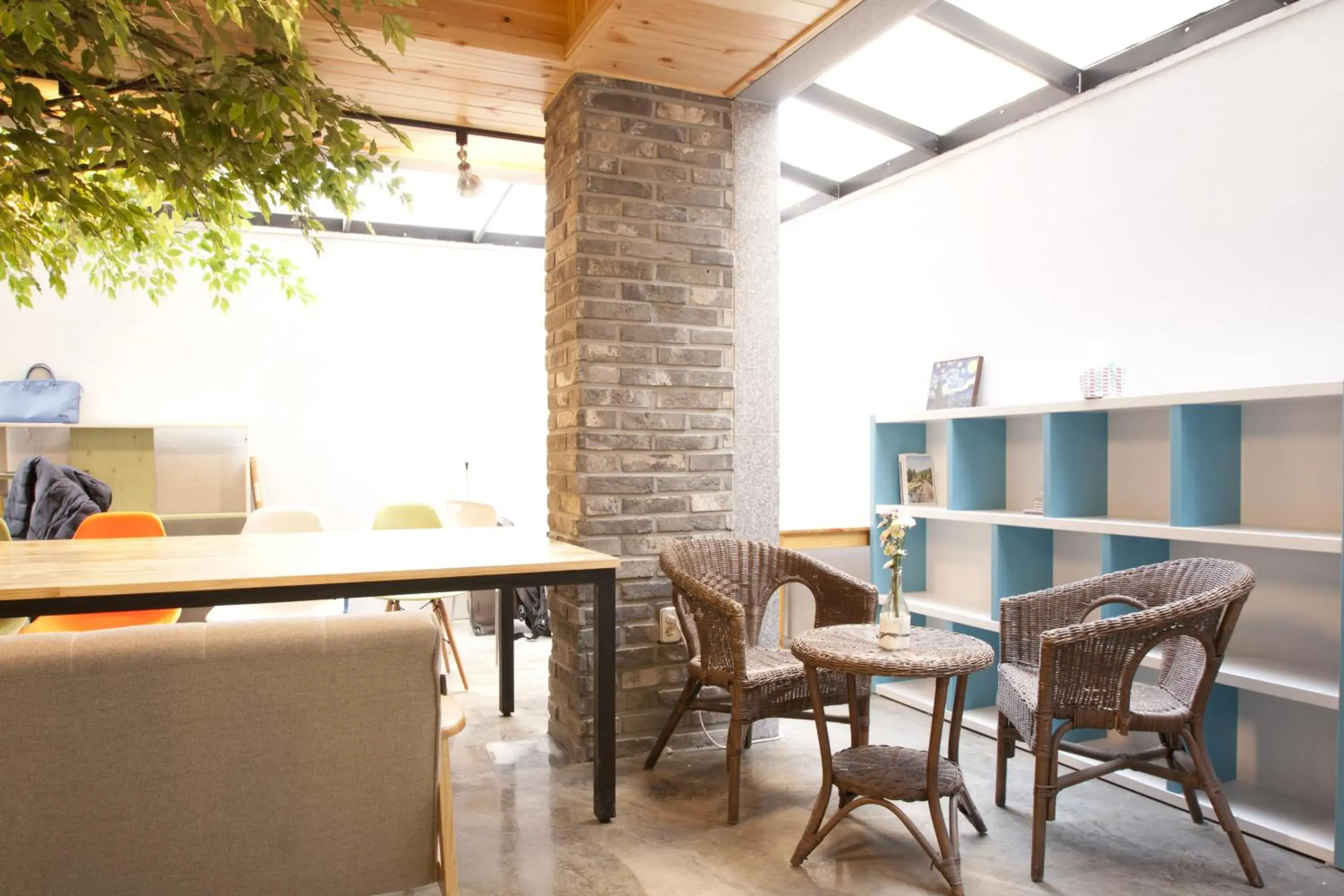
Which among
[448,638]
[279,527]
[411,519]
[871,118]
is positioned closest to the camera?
[279,527]

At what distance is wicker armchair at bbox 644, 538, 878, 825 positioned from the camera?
275 centimetres

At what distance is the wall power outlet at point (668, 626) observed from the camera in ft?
10.8

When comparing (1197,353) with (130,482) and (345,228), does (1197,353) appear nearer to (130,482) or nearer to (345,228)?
(345,228)

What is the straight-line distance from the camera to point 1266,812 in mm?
2711

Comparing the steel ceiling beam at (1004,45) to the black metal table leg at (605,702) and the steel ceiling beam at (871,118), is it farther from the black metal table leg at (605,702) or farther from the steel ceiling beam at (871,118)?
the black metal table leg at (605,702)

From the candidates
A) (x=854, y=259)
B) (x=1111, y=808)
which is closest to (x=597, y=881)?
(x=1111, y=808)

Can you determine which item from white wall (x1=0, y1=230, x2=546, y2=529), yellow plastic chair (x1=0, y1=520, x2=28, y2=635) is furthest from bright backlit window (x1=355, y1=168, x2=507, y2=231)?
yellow plastic chair (x1=0, y1=520, x2=28, y2=635)

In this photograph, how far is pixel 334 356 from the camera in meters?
6.23

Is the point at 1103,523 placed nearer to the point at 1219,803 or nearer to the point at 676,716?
the point at 1219,803

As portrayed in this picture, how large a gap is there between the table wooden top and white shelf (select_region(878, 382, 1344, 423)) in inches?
70.3

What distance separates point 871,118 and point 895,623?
255cm

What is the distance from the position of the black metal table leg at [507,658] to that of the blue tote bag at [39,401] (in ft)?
11.5

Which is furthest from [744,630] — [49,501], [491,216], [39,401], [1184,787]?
[39,401]

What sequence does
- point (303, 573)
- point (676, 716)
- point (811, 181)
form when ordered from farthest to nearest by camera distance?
point (811, 181)
point (676, 716)
point (303, 573)
